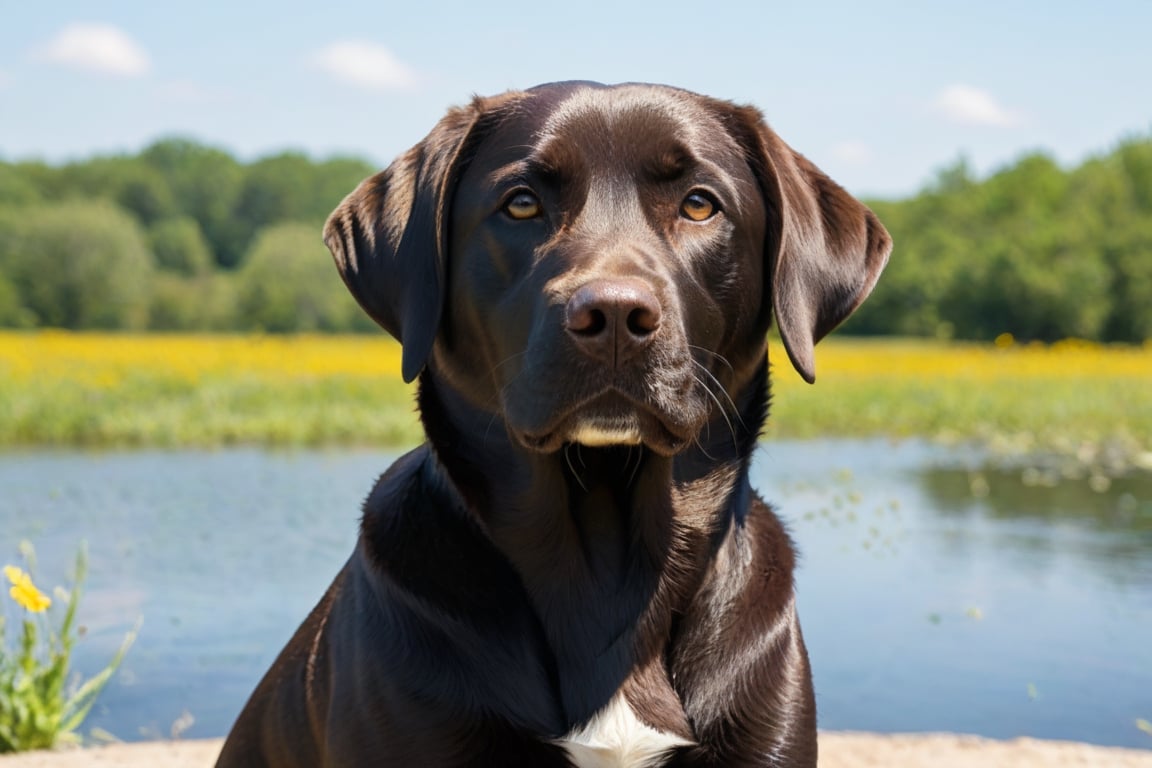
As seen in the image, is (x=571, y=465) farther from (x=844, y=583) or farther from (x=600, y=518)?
(x=844, y=583)

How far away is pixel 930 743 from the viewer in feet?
15.4

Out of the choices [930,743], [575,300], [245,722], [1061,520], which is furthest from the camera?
[1061,520]

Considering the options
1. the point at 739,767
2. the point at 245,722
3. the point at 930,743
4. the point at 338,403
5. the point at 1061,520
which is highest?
the point at 739,767

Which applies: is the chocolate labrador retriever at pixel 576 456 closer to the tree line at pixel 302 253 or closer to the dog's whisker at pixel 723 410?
the dog's whisker at pixel 723 410

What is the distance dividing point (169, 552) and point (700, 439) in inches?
233

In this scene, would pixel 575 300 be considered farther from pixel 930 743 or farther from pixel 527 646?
pixel 930 743

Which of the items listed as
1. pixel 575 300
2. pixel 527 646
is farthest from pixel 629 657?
pixel 575 300

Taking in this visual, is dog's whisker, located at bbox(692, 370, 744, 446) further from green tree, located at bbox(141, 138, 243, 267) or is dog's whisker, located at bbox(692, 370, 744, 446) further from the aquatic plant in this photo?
green tree, located at bbox(141, 138, 243, 267)

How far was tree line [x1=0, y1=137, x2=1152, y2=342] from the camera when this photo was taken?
37750mm

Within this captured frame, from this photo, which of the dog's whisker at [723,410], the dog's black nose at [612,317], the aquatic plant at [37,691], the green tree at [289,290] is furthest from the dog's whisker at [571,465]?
the green tree at [289,290]

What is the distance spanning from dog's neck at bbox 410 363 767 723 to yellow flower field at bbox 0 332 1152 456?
36.9 feet

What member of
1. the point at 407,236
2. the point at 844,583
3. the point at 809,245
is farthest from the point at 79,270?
the point at 809,245

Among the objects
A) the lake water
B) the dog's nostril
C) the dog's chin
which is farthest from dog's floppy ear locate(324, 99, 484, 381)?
the lake water

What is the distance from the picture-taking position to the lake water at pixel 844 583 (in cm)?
555
